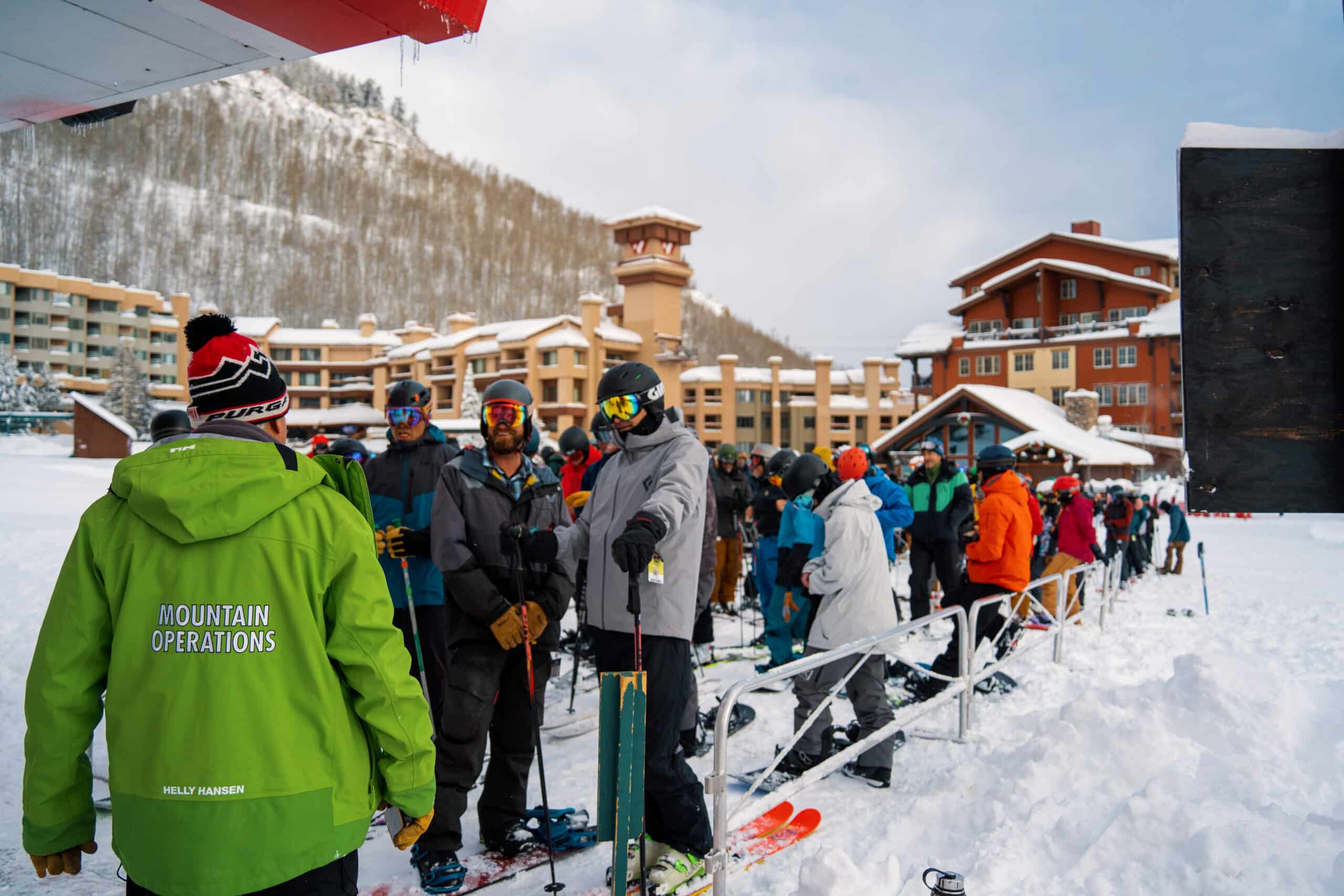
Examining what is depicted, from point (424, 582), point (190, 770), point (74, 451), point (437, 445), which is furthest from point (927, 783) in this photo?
point (74, 451)

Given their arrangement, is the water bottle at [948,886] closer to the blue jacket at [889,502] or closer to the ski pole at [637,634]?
the ski pole at [637,634]

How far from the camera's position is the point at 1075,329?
43406 millimetres

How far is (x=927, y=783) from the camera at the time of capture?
15.6ft

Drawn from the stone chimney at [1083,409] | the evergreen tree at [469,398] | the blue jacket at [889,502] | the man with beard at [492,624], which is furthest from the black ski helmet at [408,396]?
the evergreen tree at [469,398]

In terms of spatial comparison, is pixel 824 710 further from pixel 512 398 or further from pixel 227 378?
pixel 227 378

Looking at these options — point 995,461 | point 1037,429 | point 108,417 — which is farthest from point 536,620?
point 1037,429

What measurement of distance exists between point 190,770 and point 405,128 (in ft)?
653

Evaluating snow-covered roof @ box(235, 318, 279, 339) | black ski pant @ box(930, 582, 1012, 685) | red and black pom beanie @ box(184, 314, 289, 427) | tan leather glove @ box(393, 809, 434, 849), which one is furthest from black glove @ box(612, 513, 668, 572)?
snow-covered roof @ box(235, 318, 279, 339)

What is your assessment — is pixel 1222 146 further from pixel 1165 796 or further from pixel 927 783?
pixel 927 783

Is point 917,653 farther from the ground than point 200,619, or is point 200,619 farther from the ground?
point 200,619

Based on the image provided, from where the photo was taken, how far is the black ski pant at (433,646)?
200 inches

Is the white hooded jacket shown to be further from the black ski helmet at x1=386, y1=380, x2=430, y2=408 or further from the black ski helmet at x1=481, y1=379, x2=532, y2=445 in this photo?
the black ski helmet at x1=386, y1=380, x2=430, y2=408

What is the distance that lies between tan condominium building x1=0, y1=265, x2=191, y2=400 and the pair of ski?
2410 inches

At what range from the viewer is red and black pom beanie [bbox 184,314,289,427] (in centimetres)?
215
